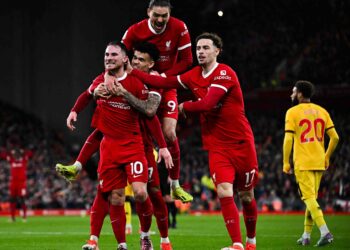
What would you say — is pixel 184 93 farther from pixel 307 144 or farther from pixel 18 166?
pixel 307 144

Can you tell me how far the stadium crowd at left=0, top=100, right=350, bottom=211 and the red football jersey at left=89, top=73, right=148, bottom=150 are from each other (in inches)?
755

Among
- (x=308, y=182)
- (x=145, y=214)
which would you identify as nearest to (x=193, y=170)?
(x=308, y=182)

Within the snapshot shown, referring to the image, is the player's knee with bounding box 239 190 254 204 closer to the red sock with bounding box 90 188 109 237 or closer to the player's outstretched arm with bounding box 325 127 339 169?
the red sock with bounding box 90 188 109 237

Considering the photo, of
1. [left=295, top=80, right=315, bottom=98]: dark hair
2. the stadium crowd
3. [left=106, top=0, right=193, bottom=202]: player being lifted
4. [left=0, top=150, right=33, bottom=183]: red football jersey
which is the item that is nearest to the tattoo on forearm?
[left=106, top=0, right=193, bottom=202]: player being lifted

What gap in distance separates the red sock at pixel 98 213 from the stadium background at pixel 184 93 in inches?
833

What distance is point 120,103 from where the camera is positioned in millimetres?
10047

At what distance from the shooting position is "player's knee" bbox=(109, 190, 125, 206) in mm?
10055

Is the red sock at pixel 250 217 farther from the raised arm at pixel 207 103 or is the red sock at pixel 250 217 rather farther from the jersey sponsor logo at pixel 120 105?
the jersey sponsor logo at pixel 120 105

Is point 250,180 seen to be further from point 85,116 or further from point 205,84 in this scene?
point 85,116

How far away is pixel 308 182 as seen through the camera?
506 inches

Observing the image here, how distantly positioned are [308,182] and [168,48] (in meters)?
3.37

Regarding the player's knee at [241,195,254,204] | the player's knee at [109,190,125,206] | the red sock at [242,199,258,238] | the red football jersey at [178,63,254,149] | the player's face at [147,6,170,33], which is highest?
the player's face at [147,6,170,33]

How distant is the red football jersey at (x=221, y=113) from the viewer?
1022 cm

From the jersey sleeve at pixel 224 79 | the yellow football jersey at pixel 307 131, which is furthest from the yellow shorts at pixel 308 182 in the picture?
the jersey sleeve at pixel 224 79
